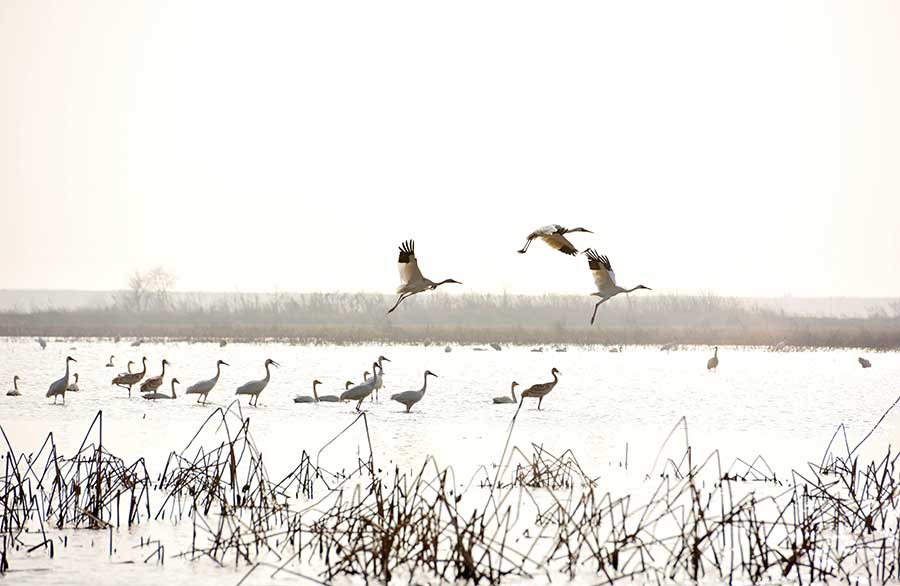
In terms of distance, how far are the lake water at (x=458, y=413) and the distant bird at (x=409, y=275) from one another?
5.16 ft

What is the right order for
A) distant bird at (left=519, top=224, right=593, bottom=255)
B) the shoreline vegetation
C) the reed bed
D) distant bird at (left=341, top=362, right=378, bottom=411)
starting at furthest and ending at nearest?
the shoreline vegetation < distant bird at (left=341, top=362, right=378, bottom=411) < distant bird at (left=519, top=224, right=593, bottom=255) < the reed bed

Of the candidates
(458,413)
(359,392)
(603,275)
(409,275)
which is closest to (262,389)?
(359,392)

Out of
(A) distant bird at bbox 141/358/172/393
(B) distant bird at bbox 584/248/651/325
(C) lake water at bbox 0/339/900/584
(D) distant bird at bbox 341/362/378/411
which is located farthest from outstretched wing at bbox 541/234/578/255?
(A) distant bird at bbox 141/358/172/393

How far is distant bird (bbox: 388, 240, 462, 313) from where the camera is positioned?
969 cm

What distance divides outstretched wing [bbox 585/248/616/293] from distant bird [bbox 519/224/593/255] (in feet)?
2.02

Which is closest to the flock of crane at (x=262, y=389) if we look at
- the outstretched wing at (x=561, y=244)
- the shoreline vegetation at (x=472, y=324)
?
the outstretched wing at (x=561, y=244)

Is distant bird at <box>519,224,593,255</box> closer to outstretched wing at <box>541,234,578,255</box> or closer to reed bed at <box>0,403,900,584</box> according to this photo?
outstretched wing at <box>541,234,578,255</box>

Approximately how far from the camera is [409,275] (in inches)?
387

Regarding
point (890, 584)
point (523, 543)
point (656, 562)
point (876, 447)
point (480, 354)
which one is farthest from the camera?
point (480, 354)

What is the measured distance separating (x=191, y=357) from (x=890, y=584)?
72.7ft

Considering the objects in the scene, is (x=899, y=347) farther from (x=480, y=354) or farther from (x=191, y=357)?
(x=191, y=357)

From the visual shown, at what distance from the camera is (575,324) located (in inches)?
1540

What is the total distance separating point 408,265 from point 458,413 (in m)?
5.96

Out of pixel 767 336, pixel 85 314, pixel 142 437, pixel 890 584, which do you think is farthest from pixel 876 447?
pixel 85 314
